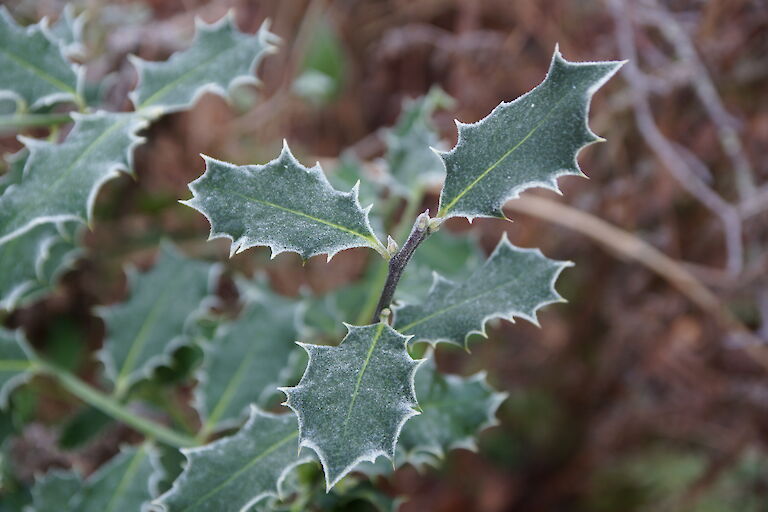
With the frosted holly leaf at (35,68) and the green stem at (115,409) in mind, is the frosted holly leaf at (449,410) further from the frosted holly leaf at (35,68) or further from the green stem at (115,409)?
the frosted holly leaf at (35,68)

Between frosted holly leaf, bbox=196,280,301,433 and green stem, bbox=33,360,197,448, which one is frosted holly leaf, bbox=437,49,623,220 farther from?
green stem, bbox=33,360,197,448

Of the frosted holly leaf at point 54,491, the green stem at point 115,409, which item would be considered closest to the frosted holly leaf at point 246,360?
→ the green stem at point 115,409

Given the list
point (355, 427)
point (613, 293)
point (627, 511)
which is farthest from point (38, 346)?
point (627, 511)

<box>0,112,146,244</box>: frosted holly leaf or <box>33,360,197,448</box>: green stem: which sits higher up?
<box>0,112,146,244</box>: frosted holly leaf

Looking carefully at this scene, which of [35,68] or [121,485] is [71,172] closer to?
[35,68]

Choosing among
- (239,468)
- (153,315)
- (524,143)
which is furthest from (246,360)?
(524,143)

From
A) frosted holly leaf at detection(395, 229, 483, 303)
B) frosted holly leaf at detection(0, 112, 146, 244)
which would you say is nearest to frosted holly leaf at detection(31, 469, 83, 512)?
frosted holly leaf at detection(0, 112, 146, 244)
